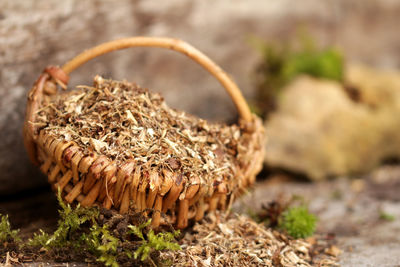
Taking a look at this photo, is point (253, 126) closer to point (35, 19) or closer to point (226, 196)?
point (226, 196)

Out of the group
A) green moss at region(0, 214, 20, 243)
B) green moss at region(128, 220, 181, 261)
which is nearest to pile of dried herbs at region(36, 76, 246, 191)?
green moss at region(128, 220, 181, 261)

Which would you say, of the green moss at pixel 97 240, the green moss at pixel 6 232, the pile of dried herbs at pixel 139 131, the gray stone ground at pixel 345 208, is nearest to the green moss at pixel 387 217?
the gray stone ground at pixel 345 208

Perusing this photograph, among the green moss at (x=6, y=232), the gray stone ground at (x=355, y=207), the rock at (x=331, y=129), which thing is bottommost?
the green moss at (x=6, y=232)

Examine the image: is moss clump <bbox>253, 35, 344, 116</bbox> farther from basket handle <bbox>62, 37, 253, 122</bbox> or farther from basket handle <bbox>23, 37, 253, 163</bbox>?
basket handle <bbox>23, 37, 253, 163</bbox>

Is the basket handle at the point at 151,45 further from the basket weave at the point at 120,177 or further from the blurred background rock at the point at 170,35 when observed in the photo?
the blurred background rock at the point at 170,35

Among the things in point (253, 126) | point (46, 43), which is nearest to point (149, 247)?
point (253, 126)

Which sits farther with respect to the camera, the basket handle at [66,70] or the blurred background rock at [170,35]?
the blurred background rock at [170,35]
